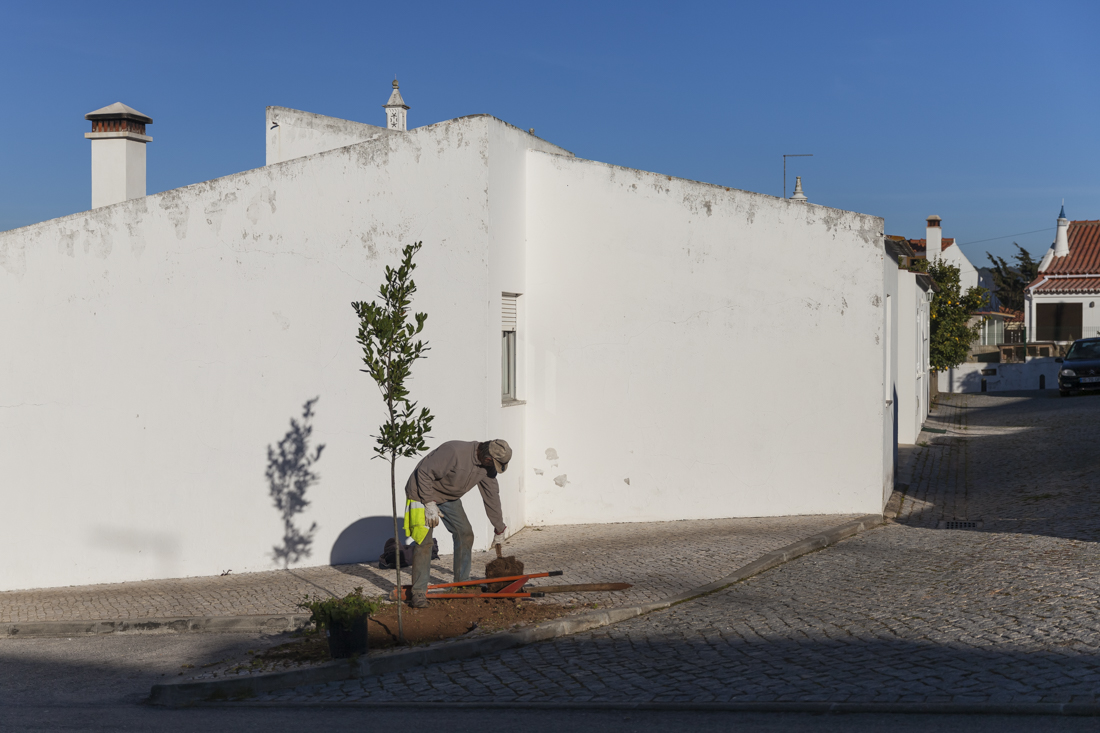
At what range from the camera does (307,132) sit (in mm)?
17438

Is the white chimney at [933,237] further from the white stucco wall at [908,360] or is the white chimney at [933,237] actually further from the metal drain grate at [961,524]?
the metal drain grate at [961,524]

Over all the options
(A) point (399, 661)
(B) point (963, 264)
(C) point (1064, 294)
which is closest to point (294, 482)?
(A) point (399, 661)

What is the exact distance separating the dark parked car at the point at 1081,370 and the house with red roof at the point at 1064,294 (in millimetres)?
9984

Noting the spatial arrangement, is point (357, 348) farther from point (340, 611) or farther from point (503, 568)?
point (340, 611)

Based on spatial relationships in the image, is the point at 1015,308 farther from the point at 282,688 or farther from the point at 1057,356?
the point at 282,688

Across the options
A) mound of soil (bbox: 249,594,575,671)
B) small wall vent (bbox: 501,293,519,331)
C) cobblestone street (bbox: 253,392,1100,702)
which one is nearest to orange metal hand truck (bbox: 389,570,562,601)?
mound of soil (bbox: 249,594,575,671)

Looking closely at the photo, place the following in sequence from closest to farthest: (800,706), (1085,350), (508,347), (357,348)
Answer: (800,706), (357,348), (508,347), (1085,350)

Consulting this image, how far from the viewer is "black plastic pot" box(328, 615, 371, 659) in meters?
6.96

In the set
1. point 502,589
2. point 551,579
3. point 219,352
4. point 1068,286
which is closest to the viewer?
point 502,589

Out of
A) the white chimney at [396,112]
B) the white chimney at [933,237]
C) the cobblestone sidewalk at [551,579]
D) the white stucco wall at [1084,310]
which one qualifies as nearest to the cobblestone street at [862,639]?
the cobblestone sidewalk at [551,579]

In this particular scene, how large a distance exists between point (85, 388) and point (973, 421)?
21311 millimetres

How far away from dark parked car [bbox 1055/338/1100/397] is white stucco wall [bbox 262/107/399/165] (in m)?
22.0

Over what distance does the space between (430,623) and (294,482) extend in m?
4.30

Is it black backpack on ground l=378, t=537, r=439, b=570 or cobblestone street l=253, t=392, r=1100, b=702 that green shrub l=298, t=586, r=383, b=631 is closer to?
cobblestone street l=253, t=392, r=1100, b=702
